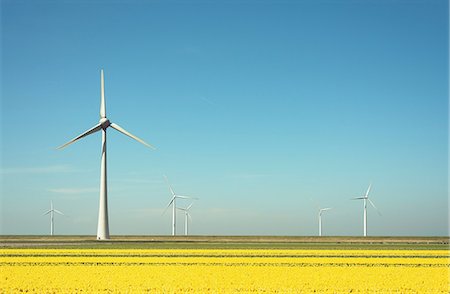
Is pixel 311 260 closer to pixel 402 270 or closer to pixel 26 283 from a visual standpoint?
pixel 402 270

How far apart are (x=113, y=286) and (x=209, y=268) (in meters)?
11.7

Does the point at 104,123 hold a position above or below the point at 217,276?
above

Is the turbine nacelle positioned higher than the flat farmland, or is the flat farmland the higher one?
the turbine nacelle

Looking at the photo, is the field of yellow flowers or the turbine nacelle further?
the turbine nacelle

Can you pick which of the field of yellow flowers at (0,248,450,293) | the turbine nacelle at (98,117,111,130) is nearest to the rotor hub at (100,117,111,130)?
the turbine nacelle at (98,117,111,130)

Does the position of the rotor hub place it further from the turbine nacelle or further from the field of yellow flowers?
the field of yellow flowers

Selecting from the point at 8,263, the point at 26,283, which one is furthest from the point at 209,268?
the point at 8,263

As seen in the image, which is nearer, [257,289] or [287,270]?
[257,289]

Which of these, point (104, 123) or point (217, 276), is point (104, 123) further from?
point (217, 276)

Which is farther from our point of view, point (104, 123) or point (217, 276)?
point (104, 123)

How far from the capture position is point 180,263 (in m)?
48.8

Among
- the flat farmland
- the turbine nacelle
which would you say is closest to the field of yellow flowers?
the flat farmland

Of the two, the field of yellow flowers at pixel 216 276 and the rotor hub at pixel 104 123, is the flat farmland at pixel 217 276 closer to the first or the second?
the field of yellow flowers at pixel 216 276

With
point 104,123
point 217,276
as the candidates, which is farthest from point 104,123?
point 217,276
